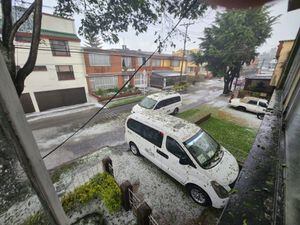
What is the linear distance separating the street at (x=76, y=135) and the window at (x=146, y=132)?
82.4 inches

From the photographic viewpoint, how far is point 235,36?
1365cm

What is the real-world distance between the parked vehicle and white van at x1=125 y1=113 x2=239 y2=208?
29.4 ft

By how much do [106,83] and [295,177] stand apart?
18735 mm

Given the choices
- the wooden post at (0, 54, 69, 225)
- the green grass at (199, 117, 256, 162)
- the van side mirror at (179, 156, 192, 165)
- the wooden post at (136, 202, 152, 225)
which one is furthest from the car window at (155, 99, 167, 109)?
the wooden post at (0, 54, 69, 225)

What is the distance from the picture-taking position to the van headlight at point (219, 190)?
3553 mm

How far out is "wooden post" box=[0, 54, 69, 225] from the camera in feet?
3.30

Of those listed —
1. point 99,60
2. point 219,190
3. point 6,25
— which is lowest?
point 219,190

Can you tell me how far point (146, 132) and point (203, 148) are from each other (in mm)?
2092

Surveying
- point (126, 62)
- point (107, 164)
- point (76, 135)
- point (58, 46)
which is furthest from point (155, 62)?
point (107, 164)

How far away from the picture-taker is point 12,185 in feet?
3.75

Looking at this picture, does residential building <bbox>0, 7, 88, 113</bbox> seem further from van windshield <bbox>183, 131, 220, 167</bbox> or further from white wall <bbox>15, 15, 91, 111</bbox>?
van windshield <bbox>183, 131, 220, 167</bbox>

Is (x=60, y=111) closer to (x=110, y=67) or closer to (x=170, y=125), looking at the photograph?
(x=110, y=67)

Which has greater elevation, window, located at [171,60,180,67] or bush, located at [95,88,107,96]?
window, located at [171,60,180,67]

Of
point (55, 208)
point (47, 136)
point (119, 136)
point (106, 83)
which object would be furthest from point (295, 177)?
point (106, 83)
